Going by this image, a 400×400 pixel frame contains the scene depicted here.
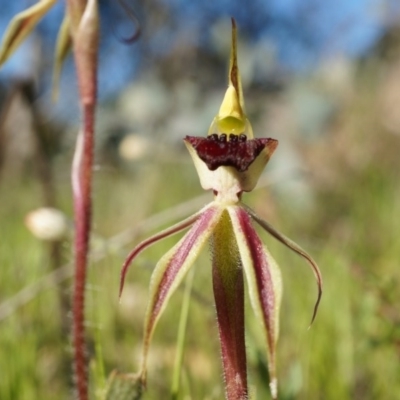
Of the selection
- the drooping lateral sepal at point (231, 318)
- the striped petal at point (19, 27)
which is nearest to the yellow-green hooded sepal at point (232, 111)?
the drooping lateral sepal at point (231, 318)

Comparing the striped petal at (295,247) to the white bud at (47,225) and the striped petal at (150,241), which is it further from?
the white bud at (47,225)

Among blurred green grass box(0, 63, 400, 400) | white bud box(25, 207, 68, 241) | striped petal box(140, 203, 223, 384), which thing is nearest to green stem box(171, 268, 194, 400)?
blurred green grass box(0, 63, 400, 400)

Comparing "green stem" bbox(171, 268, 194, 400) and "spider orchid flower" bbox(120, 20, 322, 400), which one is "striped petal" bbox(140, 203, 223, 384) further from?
"green stem" bbox(171, 268, 194, 400)

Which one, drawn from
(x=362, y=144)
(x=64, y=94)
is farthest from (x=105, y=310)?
(x=64, y=94)

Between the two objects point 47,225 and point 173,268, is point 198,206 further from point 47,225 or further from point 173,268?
point 173,268

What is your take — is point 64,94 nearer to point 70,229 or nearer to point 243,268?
point 70,229

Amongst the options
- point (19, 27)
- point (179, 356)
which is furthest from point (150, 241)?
point (19, 27)
